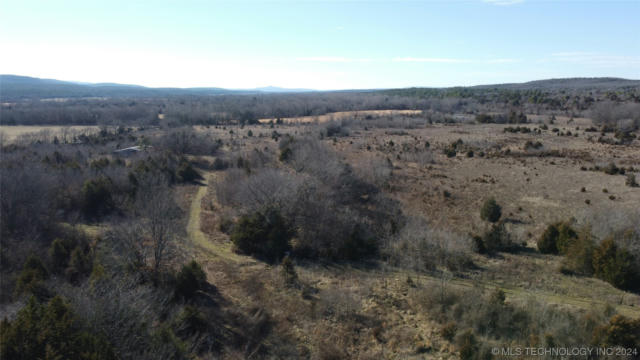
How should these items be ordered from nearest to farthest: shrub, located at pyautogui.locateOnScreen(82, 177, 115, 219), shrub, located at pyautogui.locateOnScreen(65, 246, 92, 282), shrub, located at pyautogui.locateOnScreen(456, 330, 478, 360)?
1. shrub, located at pyautogui.locateOnScreen(456, 330, 478, 360)
2. shrub, located at pyautogui.locateOnScreen(65, 246, 92, 282)
3. shrub, located at pyautogui.locateOnScreen(82, 177, 115, 219)

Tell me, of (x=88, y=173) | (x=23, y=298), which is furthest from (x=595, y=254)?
(x=88, y=173)

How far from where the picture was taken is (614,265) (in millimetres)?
17016

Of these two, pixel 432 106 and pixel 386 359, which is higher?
pixel 432 106

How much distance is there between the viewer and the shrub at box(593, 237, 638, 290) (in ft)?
54.7

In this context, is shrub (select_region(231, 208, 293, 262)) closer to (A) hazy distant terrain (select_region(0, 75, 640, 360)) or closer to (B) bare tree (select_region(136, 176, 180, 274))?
(A) hazy distant terrain (select_region(0, 75, 640, 360))

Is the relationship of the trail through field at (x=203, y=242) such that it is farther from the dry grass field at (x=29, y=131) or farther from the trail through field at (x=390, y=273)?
the dry grass field at (x=29, y=131)

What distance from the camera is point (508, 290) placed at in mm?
17094

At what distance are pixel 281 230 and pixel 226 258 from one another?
149 inches

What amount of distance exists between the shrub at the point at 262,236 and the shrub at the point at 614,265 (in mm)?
16717

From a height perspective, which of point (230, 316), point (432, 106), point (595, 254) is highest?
point (432, 106)

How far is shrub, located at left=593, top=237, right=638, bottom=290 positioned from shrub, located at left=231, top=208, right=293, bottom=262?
54.8 ft

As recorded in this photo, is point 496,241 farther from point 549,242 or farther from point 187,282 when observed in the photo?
point 187,282

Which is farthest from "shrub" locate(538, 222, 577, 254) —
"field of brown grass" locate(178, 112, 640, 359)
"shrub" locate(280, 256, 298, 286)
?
"shrub" locate(280, 256, 298, 286)

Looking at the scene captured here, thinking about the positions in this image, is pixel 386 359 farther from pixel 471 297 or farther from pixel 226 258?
→ pixel 226 258
